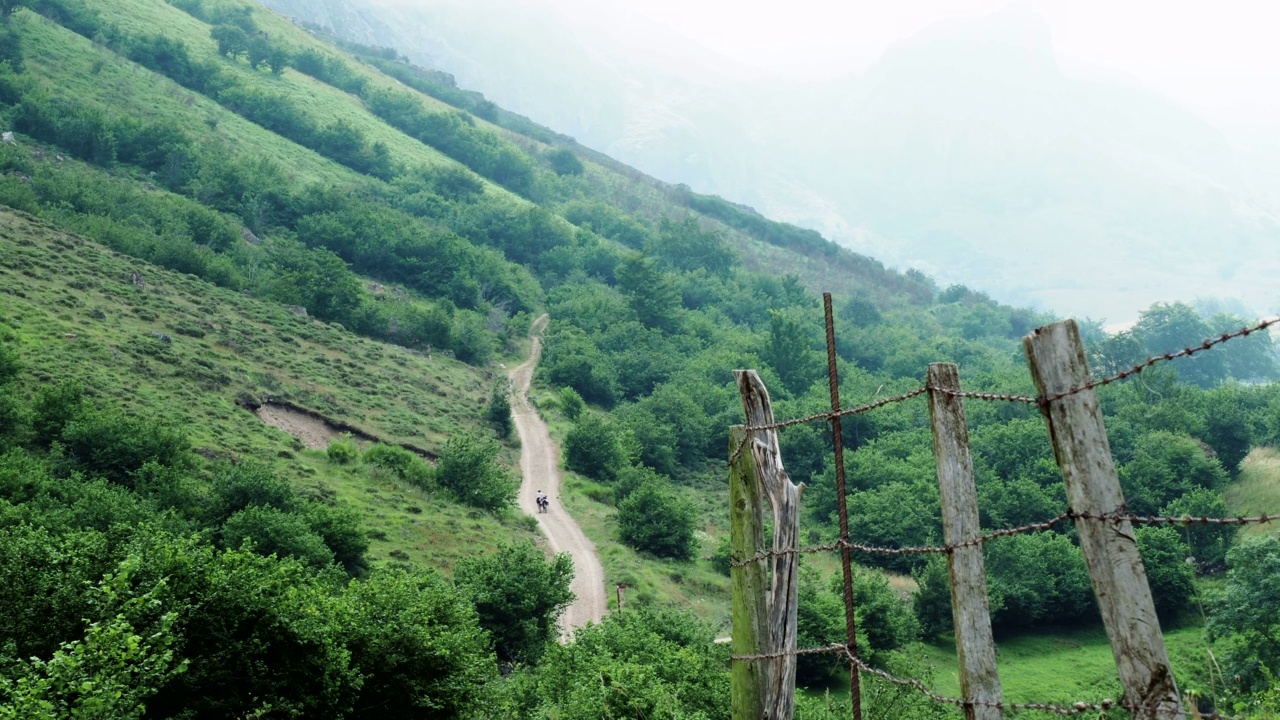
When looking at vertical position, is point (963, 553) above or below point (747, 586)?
above

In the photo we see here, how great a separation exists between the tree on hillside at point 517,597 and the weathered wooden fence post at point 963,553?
85.5ft

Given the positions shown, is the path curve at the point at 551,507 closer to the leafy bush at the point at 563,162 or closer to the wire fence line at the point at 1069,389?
the wire fence line at the point at 1069,389

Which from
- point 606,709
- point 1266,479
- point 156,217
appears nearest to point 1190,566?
point 1266,479

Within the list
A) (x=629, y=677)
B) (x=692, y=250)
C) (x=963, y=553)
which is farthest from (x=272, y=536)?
(x=692, y=250)

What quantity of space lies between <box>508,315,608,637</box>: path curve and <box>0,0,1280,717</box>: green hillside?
111 centimetres

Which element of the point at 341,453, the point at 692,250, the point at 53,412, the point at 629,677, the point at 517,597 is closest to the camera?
the point at 629,677

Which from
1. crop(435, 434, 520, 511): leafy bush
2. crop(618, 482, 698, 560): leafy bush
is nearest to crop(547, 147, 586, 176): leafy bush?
crop(435, 434, 520, 511): leafy bush

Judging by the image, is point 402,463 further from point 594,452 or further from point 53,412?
point 53,412

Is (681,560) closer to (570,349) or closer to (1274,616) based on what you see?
(1274,616)

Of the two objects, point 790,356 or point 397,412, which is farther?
point 790,356

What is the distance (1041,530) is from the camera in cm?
444

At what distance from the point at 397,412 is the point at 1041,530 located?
180 ft

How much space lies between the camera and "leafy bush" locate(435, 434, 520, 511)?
45281 millimetres

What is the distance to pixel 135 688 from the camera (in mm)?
10609
